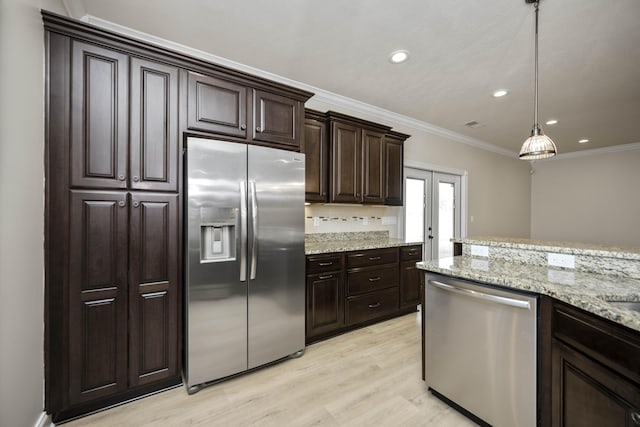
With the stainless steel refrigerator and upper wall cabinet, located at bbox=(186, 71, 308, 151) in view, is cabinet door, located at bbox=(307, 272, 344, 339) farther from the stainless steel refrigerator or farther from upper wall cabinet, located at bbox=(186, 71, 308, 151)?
upper wall cabinet, located at bbox=(186, 71, 308, 151)

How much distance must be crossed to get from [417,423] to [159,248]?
207 cm

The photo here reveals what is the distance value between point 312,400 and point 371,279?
1.48 m

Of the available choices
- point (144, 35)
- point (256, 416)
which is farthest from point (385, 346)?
point (144, 35)

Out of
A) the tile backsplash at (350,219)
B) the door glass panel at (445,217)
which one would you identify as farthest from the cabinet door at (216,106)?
the door glass panel at (445,217)

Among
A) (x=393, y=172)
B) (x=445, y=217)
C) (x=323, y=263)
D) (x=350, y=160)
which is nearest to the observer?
(x=323, y=263)

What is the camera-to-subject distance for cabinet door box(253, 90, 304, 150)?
2.29 metres

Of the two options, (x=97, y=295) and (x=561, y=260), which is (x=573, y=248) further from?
(x=97, y=295)

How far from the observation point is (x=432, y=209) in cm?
465

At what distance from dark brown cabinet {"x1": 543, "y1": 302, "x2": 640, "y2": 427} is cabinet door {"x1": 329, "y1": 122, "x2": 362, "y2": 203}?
2193mm

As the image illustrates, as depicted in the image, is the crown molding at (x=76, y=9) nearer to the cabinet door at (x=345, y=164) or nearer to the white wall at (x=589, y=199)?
the cabinet door at (x=345, y=164)

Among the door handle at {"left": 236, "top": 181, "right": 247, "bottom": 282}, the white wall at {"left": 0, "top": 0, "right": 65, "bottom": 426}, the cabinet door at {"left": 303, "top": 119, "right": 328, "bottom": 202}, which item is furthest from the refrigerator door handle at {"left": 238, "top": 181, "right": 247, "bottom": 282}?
the white wall at {"left": 0, "top": 0, "right": 65, "bottom": 426}

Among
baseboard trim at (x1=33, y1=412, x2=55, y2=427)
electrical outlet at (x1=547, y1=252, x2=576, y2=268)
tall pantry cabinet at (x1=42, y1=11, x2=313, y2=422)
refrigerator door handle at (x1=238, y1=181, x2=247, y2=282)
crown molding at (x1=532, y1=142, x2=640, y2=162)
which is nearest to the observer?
baseboard trim at (x1=33, y1=412, x2=55, y2=427)

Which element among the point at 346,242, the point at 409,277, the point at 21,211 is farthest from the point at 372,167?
the point at 21,211

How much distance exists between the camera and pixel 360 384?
6.90ft
